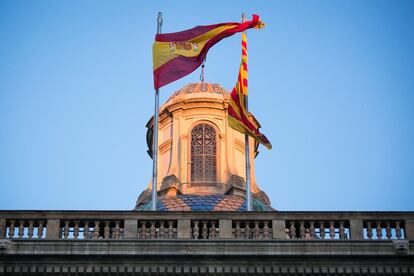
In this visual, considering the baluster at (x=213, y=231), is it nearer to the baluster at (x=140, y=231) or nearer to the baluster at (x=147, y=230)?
the baluster at (x=147, y=230)

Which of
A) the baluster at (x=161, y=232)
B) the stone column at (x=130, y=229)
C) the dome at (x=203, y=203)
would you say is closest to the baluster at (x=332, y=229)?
the baluster at (x=161, y=232)

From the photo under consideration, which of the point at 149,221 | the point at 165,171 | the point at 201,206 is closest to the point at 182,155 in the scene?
the point at 165,171

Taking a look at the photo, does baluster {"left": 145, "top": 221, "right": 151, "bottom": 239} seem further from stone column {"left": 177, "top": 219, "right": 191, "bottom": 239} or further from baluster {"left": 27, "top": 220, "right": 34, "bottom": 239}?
baluster {"left": 27, "top": 220, "right": 34, "bottom": 239}

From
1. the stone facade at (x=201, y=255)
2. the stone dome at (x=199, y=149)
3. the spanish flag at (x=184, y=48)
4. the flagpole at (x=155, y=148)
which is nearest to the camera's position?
the stone facade at (x=201, y=255)

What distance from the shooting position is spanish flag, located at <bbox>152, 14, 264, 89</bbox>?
99.1 ft

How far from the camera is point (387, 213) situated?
23.6 metres

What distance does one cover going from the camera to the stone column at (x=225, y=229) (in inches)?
911

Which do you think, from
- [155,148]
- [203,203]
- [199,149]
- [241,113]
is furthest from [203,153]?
[155,148]

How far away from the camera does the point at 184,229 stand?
2323 cm

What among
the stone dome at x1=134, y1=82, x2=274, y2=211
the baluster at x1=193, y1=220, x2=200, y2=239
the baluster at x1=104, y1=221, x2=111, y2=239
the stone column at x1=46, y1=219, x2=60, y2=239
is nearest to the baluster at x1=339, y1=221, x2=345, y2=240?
the baluster at x1=193, y1=220, x2=200, y2=239

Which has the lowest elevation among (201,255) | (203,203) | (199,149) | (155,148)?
(201,255)

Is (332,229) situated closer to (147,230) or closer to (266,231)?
(266,231)

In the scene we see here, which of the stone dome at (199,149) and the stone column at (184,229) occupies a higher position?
the stone dome at (199,149)

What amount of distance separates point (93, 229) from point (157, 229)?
1249 millimetres
